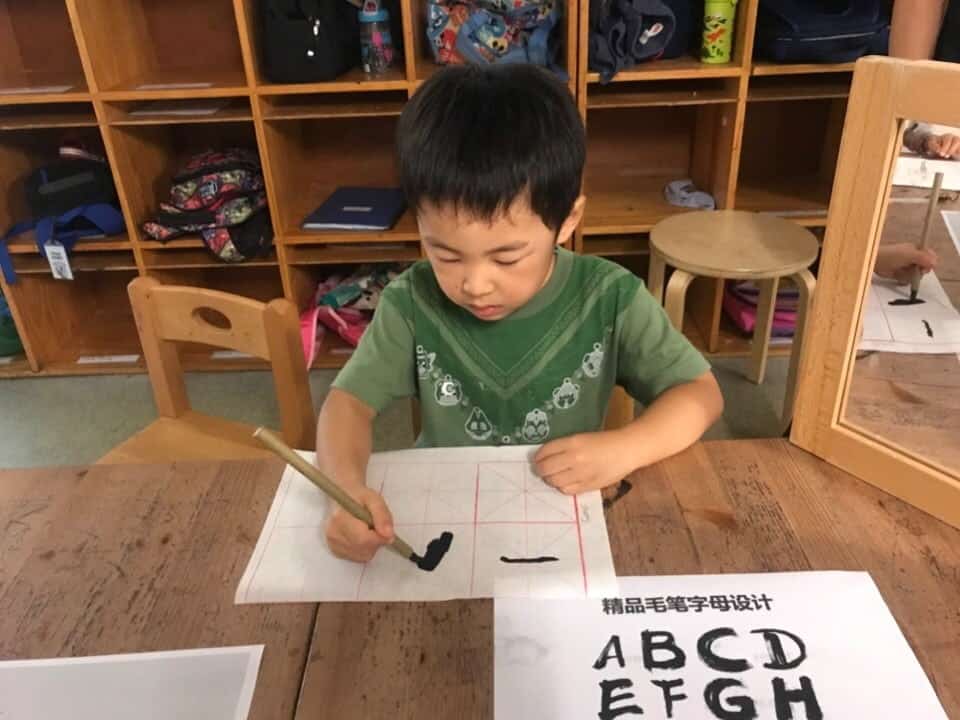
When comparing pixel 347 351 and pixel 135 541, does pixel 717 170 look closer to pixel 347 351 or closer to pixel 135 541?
pixel 347 351

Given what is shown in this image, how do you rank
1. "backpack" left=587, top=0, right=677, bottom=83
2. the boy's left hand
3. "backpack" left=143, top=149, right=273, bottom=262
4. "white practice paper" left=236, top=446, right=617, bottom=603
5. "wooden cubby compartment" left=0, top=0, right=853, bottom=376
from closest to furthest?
"white practice paper" left=236, top=446, right=617, bottom=603, the boy's left hand, "backpack" left=587, top=0, right=677, bottom=83, "wooden cubby compartment" left=0, top=0, right=853, bottom=376, "backpack" left=143, top=149, right=273, bottom=262

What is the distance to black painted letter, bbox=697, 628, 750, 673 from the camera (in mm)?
604

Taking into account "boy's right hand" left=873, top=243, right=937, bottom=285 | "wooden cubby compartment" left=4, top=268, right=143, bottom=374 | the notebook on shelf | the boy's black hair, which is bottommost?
"wooden cubby compartment" left=4, top=268, right=143, bottom=374

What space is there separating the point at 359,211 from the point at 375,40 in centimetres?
47

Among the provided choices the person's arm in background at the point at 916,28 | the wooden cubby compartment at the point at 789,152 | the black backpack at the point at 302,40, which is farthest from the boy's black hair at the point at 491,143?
the wooden cubby compartment at the point at 789,152

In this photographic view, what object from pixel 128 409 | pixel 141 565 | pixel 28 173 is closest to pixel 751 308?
pixel 128 409

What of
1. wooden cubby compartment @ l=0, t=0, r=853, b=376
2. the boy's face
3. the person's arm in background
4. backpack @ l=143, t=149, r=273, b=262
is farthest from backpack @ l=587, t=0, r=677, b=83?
the boy's face

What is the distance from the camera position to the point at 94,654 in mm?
649

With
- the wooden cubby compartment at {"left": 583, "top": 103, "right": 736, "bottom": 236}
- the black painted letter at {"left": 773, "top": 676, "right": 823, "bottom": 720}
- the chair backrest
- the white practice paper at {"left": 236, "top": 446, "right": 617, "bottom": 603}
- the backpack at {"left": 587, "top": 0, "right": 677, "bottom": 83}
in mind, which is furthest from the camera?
the wooden cubby compartment at {"left": 583, "top": 103, "right": 736, "bottom": 236}

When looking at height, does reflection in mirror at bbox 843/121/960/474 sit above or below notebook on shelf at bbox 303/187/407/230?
above

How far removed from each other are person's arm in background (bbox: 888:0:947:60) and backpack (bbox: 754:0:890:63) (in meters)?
0.71

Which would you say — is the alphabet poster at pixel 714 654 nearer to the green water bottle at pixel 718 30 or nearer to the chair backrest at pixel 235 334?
the chair backrest at pixel 235 334

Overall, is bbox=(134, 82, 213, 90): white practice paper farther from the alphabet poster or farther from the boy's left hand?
the alphabet poster

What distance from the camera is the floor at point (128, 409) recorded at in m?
2.09
